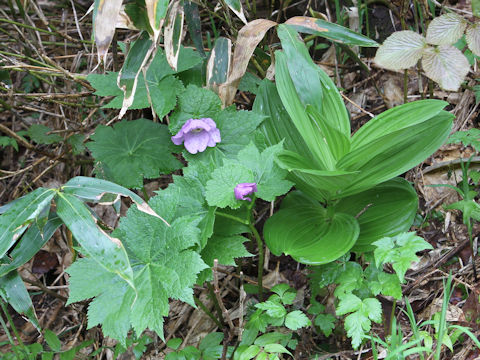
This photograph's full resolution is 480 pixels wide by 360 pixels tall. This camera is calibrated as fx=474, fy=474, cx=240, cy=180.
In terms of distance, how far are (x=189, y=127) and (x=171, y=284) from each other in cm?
63

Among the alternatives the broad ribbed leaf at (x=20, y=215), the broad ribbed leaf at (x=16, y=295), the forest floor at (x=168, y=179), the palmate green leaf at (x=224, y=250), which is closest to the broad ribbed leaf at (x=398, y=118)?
the forest floor at (x=168, y=179)

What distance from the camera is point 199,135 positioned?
1747 millimetres

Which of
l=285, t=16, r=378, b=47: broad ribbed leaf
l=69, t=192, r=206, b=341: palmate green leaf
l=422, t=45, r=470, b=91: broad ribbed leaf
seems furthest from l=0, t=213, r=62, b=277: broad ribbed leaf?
l=422, t=45, r=470, b=91: broad ribbed leaf

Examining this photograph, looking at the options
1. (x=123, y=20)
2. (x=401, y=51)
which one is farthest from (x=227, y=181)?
→ (x=401, y=51)

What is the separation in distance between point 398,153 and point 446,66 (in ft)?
1.23

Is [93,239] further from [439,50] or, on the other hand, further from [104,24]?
[439,50]

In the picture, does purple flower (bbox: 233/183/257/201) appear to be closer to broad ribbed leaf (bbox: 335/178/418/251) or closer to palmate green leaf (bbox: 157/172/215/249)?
palmate green leaf (bbox: 157/172/215/249)

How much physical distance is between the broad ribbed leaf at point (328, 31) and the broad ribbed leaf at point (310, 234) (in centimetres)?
61

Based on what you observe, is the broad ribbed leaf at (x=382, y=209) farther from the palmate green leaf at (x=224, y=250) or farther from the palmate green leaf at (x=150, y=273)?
the palmate green leaf at (x=150, y=273)

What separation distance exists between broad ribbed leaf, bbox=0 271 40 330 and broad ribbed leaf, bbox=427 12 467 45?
1591 mm

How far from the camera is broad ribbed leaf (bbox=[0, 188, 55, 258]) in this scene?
1329 millimetres

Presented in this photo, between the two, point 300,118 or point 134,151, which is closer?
point 300,118

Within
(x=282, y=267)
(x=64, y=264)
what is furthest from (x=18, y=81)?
(x=282, y=267)

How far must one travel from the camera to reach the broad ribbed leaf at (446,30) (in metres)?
1.64
